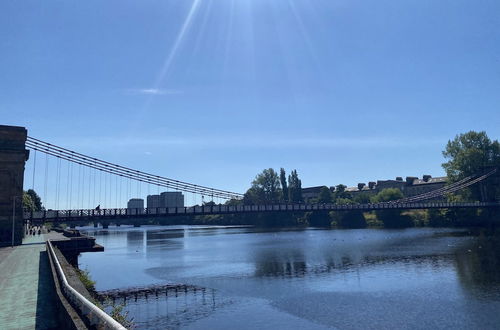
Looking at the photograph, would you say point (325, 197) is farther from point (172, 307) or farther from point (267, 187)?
point (172, 307)

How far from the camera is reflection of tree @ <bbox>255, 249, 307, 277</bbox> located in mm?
36281

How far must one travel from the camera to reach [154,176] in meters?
78.4

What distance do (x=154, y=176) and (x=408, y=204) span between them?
68.3 meters

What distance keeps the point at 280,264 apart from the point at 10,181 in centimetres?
3098

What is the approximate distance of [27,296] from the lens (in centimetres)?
1534

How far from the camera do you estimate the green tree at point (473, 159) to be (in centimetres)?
9650

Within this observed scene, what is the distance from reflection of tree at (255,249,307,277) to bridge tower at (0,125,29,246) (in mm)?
26482

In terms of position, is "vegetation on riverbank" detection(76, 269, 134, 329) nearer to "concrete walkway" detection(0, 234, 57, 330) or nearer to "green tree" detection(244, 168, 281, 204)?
"concrete walkway" detection(0, 234, 57, 330)

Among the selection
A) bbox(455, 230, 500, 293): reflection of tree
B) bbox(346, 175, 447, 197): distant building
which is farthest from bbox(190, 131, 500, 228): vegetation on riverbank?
Result: bbox(455, 230, 500, 293): reflection of tree

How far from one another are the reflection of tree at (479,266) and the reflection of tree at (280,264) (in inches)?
540

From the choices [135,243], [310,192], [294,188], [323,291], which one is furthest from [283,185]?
[323,291]

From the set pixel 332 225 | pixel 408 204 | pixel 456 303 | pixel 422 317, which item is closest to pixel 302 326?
pixel 422 317

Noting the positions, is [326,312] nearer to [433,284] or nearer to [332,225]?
[433,284]

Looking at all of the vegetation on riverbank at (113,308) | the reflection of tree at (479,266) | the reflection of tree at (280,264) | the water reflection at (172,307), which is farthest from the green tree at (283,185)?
the vegetation on riverbank at (113,308)
